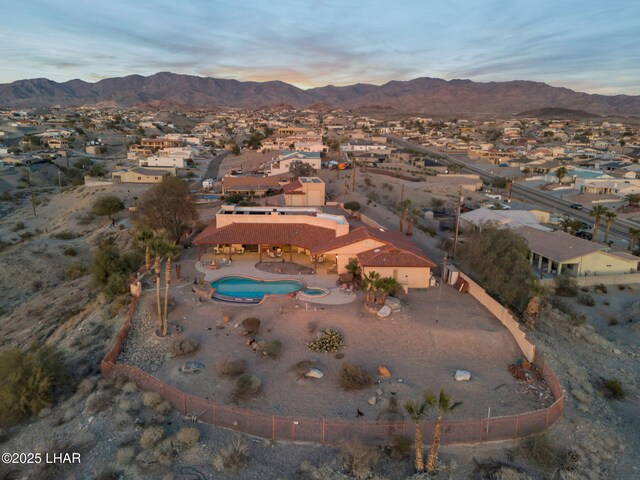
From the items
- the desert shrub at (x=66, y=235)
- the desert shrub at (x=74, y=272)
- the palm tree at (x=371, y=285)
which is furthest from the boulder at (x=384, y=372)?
the desert shrub at (x=66, y=235)

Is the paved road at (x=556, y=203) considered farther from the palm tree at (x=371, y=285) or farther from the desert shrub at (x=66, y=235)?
the desert shrub at (x=66, y=235)

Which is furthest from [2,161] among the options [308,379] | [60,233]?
[308,379]

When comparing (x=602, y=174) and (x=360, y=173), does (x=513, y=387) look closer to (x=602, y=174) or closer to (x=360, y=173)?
(x=360, y=173)

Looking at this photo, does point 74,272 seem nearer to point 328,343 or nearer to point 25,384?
point 25,384

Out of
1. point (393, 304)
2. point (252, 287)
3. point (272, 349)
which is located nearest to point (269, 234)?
point (252, 287)

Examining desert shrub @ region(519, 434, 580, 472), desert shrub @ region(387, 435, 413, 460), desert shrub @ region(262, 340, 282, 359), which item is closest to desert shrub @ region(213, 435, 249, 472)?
desert shrub @ region(387, 435, 413, 460)

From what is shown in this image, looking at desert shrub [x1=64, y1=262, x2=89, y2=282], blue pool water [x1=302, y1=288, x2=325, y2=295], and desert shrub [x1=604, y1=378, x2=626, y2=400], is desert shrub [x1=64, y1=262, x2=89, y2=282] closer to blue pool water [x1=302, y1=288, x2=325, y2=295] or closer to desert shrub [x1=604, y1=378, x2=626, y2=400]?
blue pool water [x1=302, y1=288, x2=325, y2=295]
